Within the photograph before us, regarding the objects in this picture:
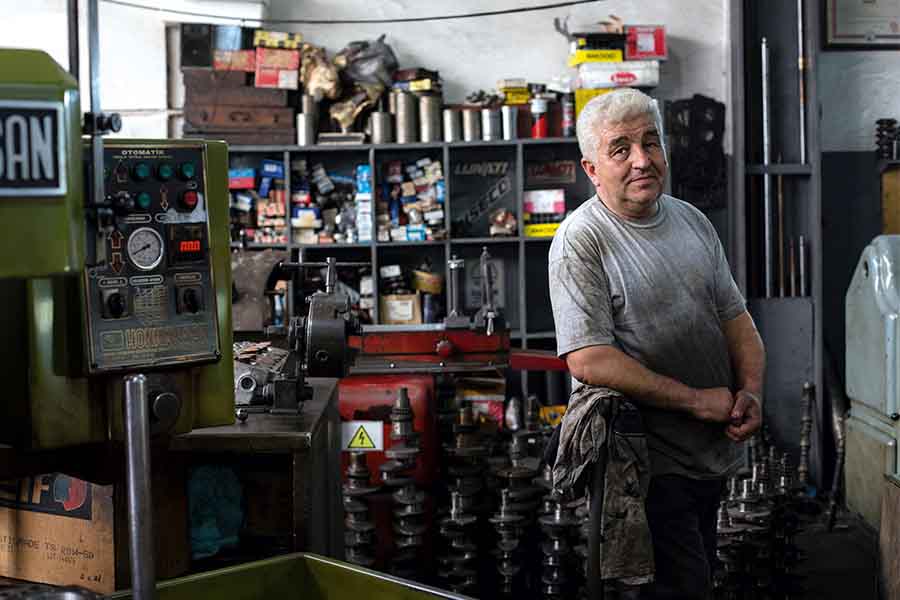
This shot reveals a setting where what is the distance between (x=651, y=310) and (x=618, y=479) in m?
0.33

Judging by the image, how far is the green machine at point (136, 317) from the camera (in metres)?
1.16

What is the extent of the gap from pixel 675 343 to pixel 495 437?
5.69 feet

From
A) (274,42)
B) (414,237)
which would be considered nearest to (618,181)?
(414,237)

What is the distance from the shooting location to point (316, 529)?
1.72 m

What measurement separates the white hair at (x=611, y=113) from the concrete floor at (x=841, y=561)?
1.92 meters

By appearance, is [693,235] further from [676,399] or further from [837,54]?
[837,54]

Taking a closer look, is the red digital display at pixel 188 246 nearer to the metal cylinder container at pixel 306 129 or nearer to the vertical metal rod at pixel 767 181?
the metal cylinder container at pixel 306 129

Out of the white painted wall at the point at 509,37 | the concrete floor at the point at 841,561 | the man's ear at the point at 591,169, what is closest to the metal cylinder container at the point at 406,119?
the white painted wall at the point at 509,37

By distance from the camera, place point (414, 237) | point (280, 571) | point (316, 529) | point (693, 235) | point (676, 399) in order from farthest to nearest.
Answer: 1. point (414, 237)
2. point (693, 235)
3. point (676, 399)
4. point (316, 529)
5. point (280, 571)

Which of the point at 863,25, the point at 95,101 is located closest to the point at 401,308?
the point at 863,25

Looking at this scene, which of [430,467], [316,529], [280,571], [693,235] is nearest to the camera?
[280,571]

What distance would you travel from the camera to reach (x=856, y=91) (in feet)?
17.7

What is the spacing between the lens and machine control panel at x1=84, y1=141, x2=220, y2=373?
1.17 meters

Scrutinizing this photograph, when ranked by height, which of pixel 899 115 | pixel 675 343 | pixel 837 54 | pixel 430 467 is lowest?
pixel 430 467
